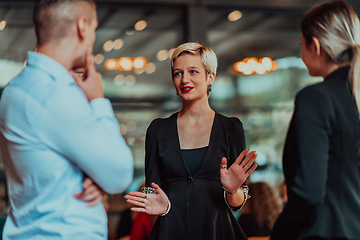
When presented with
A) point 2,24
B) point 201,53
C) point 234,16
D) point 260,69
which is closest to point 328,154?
point 201,53

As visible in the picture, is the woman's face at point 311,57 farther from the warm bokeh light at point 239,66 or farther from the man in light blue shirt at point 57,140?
the warm bokeh light at point 239,66

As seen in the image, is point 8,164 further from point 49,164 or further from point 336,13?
point 336,13

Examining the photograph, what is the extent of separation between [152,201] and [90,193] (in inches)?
29.8

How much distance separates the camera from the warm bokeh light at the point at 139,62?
497 centimetres

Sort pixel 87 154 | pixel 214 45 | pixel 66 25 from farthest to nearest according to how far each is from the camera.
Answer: pixel 214 45 < pixel 66 25 < pixel 87 154

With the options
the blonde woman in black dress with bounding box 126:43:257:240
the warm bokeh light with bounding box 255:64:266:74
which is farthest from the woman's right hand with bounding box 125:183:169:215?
the warm bokeh light with bounding box 255:64:266:74

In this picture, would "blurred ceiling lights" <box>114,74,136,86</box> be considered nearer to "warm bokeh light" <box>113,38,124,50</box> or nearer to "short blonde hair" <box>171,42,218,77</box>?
"warm bokeh light" <box>113,38,124,50</box>

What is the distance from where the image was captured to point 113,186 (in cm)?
120

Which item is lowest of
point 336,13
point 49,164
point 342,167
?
point 342,167

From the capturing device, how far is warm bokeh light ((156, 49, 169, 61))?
495 centimetres

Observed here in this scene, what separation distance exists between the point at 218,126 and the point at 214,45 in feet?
10.2

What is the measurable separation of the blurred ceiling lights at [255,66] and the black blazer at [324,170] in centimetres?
397

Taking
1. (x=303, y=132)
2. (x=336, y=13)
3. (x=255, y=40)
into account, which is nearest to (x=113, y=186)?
(x=303, y=132)

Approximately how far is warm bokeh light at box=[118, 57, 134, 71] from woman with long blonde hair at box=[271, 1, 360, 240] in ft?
12.3
